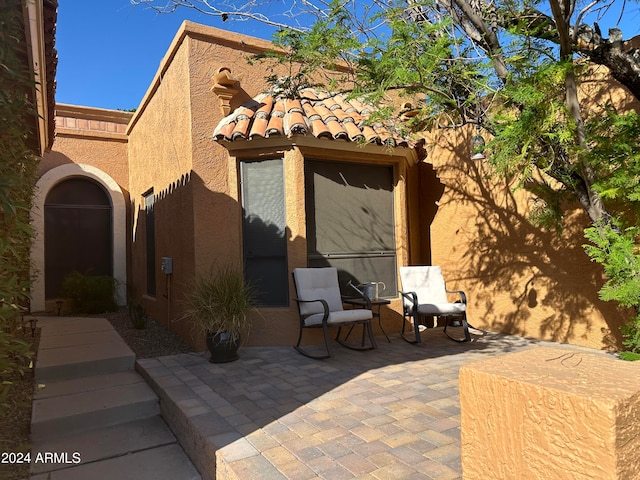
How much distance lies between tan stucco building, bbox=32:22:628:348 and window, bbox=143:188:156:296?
552mm

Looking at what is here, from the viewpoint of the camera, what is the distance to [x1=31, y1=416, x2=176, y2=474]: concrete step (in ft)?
11.7

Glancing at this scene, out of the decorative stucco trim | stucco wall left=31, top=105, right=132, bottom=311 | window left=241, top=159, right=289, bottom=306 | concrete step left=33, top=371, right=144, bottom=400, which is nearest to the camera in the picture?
concrete step left=33, top=371, right=144, bottom=400

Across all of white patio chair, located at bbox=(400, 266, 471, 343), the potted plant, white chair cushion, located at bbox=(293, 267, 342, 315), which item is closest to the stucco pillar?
the potted plant

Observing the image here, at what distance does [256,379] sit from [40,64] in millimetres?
3898

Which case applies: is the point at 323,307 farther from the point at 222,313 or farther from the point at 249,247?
the point at 249,247

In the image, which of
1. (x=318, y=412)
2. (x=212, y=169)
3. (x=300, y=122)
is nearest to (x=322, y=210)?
(x=300, y=122)

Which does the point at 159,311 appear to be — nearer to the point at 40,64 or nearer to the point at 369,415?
the point at 40,64

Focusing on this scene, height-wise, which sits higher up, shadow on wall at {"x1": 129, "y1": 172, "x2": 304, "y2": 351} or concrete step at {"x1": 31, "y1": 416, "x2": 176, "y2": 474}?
shadow on wall at {"x1": 129, "y1": 172, "x2": 304, "y2": 351}

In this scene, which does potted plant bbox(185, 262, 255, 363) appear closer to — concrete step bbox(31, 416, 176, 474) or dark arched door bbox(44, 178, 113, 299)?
concrete step bbox(31, 416, 176, 474)

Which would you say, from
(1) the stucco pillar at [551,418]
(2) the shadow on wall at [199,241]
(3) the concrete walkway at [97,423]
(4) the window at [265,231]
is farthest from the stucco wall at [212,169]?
(1) the stucco pillar at [551,418]

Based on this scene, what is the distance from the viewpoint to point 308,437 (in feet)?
10.5

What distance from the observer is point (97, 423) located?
161 inches

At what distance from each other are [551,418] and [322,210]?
5.51 metres

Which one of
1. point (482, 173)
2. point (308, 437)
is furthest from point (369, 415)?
point (482, 173)
